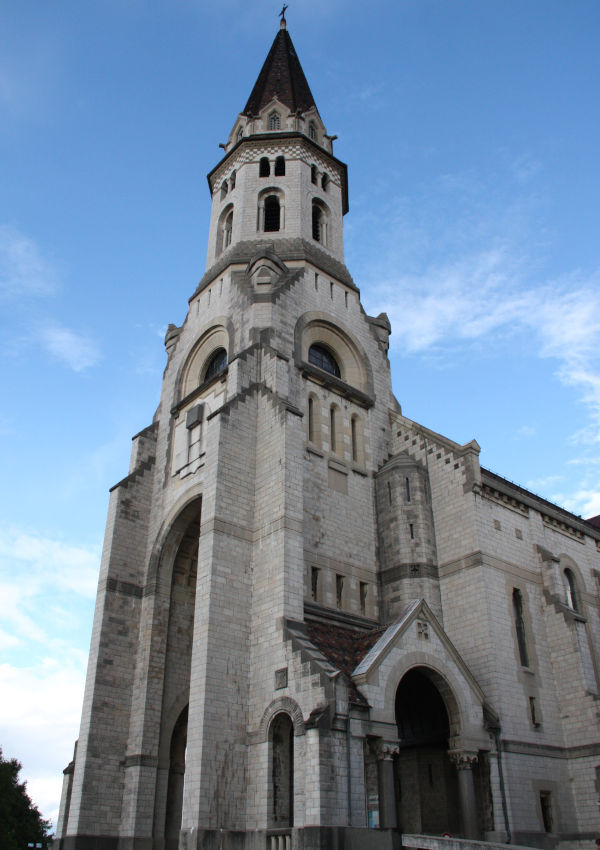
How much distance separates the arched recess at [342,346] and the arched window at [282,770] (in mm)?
13444

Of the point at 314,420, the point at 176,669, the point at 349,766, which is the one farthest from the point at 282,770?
the point at 314,420

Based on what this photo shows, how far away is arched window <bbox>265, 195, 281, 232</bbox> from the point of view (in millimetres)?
32625

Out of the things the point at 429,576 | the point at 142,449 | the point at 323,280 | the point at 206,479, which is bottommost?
the point at 429,576

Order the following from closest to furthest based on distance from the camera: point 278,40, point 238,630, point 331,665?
1. point 331,665
2. point 238,630
3. point 278,40

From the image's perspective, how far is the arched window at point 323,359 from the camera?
2808 cm

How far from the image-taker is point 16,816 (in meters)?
45.6

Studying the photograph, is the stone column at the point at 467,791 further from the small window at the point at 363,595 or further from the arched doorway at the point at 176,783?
the arched doorway at the point at 176,783

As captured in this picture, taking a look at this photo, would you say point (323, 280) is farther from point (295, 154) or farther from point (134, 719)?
point (134, 719)

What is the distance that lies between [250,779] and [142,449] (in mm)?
14201

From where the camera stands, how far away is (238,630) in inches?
771

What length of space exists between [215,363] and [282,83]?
18.4 m

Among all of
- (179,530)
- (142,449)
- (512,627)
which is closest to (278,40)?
(142,449)

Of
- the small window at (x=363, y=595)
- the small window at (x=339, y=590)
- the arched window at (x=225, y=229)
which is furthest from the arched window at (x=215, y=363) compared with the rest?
the small window at (x=363, y=595)

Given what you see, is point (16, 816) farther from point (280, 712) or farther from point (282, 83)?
point (282, 83)
